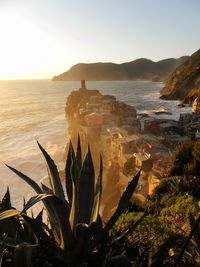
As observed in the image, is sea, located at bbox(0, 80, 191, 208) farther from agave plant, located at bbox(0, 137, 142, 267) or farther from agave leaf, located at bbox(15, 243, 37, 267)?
agave leaf, located at bbox(15, 243, 37, 267)

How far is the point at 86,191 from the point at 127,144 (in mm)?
23052

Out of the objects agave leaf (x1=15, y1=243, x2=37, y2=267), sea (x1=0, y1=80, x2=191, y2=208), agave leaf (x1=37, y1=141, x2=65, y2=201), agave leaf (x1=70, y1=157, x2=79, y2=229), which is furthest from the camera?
sea (x1=0, y1=80, x2=191, y2=208)

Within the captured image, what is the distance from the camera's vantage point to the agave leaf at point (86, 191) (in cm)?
276

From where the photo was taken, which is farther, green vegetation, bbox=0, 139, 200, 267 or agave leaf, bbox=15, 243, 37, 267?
green vegetation, bbox=0, 139, 200, 267

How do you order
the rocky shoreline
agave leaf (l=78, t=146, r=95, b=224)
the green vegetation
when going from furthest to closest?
the rocky shoreline, agave leaf (l=78, t=146, r=95, b=224), the green vegetation

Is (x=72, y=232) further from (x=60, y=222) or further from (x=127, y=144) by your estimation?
(x=127, y=144)

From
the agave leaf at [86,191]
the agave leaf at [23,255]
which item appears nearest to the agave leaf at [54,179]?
the agave leaf at [86,191]

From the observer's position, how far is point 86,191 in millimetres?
2791

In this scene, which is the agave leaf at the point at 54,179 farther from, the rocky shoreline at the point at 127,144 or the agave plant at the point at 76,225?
the rocky shoreline at the point at 127,144

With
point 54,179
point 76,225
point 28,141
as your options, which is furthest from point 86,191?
point 28,141

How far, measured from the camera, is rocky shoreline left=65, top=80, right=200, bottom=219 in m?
19.4

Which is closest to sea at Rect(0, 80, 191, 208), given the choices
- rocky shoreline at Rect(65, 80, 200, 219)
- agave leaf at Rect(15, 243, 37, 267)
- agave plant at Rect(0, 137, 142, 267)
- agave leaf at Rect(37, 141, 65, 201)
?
rocky shoreline at Rect(65, 80, 200, 219)

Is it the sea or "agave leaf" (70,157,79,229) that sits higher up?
"agave leaf" (70,157,79,229)

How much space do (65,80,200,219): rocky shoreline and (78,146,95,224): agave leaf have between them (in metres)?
10.7
